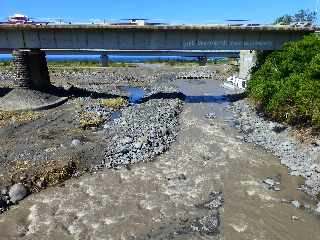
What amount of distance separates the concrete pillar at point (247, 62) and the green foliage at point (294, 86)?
13.3 metres

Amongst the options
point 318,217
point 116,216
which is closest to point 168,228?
point 116,216

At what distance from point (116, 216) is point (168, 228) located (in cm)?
285

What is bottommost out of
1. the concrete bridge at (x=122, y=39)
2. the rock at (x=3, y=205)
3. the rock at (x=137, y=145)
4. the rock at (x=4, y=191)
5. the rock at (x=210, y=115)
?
the rock at (x=210, y=115)

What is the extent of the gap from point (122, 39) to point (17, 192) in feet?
89.5

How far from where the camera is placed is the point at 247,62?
58.6 meters

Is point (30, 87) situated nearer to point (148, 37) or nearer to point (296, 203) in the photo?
point (148, 37)

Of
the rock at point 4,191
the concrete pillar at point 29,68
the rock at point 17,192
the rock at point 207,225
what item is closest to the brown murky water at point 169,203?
the rock at point 207,225

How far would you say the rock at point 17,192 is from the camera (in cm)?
1955

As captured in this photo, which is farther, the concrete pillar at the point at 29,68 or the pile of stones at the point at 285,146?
the concrete pillar at the point at 29,68

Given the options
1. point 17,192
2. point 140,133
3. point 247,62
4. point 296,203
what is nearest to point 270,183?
point 296,203

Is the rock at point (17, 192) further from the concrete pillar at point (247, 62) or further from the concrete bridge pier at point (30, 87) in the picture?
the concrete pillar at point (247, 62)

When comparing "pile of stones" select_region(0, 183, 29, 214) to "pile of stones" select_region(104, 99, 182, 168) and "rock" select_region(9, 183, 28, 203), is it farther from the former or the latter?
"pile of stones" select_region(104, 99, 182, 168)

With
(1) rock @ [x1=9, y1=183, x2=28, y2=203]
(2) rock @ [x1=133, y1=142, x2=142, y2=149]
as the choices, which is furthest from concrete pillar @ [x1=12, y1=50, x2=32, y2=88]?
(1) rock @ [x1=9, y1=183, x2=28, y2=203]

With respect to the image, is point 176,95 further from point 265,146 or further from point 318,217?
point 318,217
